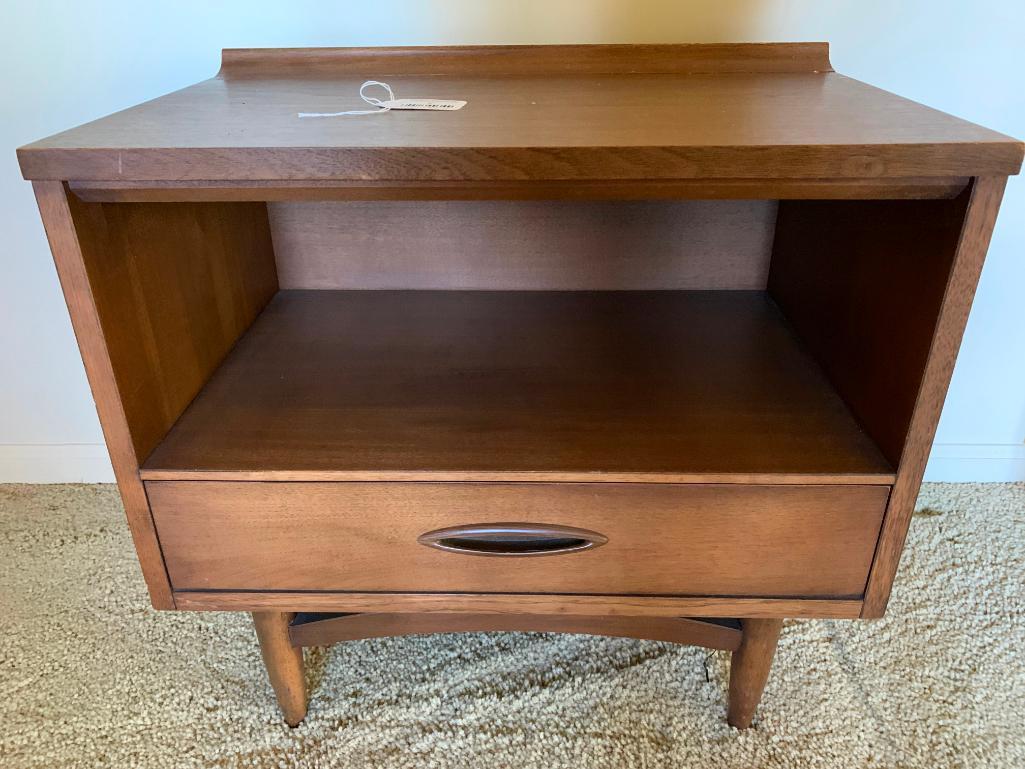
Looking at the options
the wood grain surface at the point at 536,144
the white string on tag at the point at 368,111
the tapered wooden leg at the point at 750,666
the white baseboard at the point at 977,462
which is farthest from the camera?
the white baseboard at the point at 977,462

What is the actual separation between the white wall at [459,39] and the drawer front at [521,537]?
21.6 inches

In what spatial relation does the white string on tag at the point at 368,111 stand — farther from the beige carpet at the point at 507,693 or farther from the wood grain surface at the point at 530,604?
the beige carpet at the point at 507,693

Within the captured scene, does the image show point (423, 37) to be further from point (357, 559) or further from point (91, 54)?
point (357, 559)

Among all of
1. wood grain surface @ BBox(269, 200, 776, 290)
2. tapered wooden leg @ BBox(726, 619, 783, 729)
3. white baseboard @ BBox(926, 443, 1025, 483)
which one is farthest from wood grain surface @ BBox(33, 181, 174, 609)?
white baseboard @ BBox(926, 443, 1025, 483)

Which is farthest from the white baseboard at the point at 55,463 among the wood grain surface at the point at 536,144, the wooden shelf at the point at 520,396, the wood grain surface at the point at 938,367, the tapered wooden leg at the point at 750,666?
the wood grain surface at the point at 938,367

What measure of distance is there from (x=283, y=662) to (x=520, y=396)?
393 mm

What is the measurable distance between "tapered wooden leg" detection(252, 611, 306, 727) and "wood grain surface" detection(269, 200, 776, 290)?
389mm

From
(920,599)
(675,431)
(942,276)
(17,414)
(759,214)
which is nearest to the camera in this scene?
(942,276)

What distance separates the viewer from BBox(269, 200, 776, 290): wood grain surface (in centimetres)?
87

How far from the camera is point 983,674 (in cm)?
91

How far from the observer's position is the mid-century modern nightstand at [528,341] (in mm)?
510

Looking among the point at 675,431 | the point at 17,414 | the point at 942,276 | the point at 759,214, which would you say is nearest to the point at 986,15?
the point at 759,214

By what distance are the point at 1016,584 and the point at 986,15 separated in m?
0.73

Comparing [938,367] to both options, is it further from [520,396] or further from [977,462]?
[977,462]
